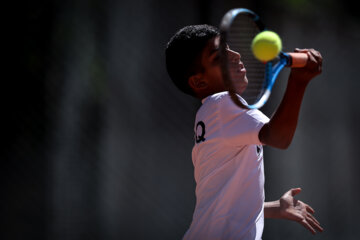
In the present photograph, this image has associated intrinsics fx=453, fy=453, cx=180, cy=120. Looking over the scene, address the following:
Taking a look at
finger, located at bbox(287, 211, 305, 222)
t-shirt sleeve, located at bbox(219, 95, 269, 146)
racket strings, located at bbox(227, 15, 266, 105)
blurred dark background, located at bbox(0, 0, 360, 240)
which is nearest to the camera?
t-shirt sleeve, located at bbox(219, 95, 269, 146)

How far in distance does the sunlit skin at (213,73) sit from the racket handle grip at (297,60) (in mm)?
286

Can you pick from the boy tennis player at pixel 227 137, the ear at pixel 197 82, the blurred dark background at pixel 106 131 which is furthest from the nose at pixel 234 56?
the blurred dark background at pixel 106 131

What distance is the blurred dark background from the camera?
339 centimetres

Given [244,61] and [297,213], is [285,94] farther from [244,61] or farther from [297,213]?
[297,213]

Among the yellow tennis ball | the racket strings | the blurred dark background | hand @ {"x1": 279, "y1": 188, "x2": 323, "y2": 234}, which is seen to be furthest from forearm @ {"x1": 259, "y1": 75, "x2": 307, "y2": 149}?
the blurred dark background

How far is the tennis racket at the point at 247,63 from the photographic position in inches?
50.9

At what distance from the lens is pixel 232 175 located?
4.94ft

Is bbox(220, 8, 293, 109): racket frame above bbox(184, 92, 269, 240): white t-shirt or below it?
above

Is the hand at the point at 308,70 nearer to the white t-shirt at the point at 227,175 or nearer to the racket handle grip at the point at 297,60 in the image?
the racket handle grip at the point at 297,60

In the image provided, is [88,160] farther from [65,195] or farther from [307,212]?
[307,212]

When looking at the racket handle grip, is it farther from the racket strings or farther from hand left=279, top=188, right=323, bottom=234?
hand left=279, top=188, right=323, bottom=234

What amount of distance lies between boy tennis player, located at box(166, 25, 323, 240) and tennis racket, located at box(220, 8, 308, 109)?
33 millimetres

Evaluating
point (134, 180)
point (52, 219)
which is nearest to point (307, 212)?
point (134, 180)

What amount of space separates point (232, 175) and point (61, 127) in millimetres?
2253
